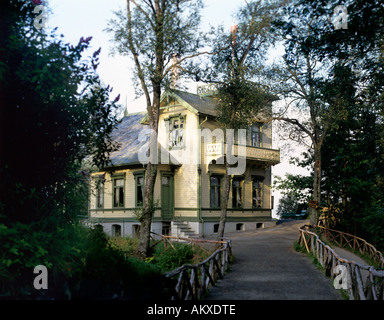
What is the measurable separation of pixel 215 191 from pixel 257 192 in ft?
17.0

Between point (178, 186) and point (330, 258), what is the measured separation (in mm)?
16506

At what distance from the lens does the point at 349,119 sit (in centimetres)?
2800

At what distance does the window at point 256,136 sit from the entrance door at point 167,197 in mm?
7619

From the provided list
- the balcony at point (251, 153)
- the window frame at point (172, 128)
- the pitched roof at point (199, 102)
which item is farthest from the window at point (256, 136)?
the window frame at point (172, 128)

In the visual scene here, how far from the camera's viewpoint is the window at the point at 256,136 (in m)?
34.1

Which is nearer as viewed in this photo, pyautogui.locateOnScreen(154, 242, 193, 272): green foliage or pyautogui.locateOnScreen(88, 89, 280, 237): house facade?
pyautogui.locateOnScreen(154, 242, 193, 272): green foliage

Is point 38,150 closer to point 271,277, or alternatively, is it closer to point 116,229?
point 271,277

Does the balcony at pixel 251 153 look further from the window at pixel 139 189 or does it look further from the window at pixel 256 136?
the window at pixel 139 189

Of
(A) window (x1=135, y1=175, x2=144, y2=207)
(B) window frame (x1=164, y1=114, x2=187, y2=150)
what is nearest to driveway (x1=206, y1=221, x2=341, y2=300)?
(A) window (x1=135, y1=175, x2=144, y2=207)

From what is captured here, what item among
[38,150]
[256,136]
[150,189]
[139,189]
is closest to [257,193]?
[256,136]

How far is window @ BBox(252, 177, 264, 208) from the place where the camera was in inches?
1368

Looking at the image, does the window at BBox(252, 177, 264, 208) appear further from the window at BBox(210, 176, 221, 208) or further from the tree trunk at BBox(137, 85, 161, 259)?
the tree trunk at BBox(137, 85, 161, 259)
